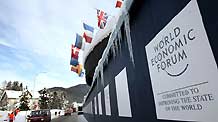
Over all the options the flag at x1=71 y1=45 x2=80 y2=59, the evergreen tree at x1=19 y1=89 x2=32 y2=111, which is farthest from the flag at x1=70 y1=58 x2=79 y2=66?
the evergreen tree at x1=19 y1=89 x2=32 y2=111

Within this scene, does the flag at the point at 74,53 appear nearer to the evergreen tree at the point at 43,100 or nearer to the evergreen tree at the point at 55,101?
the evergreen tree at the point at 43,100

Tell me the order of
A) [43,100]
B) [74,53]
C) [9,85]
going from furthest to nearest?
[9,85] < [43,100] < [74,53]

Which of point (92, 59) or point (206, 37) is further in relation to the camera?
point (92, 59)

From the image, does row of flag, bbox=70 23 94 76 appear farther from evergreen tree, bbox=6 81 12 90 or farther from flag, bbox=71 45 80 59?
evergreen tree, bbox=6 81 12 90

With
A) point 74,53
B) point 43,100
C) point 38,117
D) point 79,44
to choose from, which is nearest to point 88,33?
point 79,44

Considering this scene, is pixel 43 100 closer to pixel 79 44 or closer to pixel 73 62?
pixel 73 62

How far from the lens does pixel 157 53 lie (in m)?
2.60

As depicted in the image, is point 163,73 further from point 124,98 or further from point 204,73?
point 124,98

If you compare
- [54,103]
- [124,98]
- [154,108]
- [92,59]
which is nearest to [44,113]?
[92,59]

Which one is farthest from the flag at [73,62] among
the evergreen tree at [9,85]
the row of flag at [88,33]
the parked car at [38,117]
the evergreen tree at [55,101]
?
the evergreen tree at [9,85]

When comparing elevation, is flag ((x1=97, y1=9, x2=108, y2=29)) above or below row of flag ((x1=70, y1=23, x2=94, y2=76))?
above

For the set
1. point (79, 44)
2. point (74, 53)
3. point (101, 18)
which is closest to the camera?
point (101, 18)

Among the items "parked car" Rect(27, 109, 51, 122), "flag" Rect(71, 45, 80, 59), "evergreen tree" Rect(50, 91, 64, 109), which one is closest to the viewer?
"flag" Rect(71, 45, 80, 59)

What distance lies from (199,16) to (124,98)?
3.28 meters
